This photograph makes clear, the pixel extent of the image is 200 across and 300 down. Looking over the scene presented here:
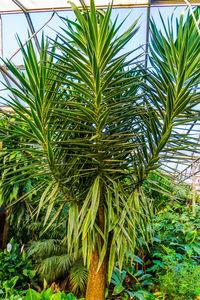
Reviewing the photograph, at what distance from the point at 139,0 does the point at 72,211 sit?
313 centimetres

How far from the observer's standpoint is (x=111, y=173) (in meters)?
1.35

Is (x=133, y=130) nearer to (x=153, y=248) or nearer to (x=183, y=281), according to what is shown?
(x=183, y=281)

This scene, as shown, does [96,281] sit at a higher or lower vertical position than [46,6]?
lower

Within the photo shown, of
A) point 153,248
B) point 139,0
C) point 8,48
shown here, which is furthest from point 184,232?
point 8,48

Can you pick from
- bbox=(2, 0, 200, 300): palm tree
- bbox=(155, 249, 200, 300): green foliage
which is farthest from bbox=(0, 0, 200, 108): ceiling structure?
bbox=(155, 249, 200, 300): green foliage

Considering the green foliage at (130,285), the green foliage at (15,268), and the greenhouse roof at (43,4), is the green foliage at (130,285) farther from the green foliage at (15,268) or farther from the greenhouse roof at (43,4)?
the greenhouse roof at (43,4)

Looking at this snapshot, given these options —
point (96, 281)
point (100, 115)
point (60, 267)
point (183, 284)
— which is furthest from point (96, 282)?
point (60, 267)

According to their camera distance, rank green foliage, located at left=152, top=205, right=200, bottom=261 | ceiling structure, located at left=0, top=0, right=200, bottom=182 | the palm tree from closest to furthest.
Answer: the palm tree, green foliage, located at left=152, top=205, right=200, bottom=261, ceiling structure, located at left=0, top=0, right=200, bottom=182

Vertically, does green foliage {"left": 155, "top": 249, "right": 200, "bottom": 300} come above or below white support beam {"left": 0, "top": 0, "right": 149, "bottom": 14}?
below

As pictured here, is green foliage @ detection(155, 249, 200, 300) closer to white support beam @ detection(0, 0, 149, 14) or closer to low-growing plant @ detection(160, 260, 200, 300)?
low-growing plant @ detection(160, 260, 200, 300)

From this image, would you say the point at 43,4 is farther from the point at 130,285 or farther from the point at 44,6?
the point at 130,285

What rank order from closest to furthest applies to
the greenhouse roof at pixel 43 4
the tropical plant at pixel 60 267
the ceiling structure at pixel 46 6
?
the tropical plant at pixel 60 267
the ceiling structure at pixel 46 6
the greenhouse roof at pixel 43 4

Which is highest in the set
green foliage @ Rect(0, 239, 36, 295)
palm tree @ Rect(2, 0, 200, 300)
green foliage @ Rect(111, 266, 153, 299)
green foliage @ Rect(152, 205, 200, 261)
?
palm tree @ Rect(2, 0, 200, 300)

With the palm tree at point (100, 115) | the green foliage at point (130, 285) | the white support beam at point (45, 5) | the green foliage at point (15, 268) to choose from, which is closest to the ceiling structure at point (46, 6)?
the white support beam at point (45, 5)
